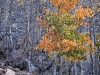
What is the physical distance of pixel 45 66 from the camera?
3881 cm

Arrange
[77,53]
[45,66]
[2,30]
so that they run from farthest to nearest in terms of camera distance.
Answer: [2,30] < [45,66] < [77,53]

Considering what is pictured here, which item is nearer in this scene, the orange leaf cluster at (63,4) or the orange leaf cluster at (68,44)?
the orange leaf cluster at (68,44)

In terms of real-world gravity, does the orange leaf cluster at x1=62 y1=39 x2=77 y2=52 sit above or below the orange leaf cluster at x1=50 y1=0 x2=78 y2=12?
below

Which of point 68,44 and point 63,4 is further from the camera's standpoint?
point 63,4

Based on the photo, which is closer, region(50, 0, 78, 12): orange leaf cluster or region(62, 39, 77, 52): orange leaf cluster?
region(62, 39, 77, 52): orange leaf cluster

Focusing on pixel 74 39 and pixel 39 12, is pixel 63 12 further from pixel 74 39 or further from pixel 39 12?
pixel 39 12

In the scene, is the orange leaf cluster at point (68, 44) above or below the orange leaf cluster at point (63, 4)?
below

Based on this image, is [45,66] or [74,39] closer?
[74,39]

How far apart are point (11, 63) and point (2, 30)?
1478 centimetres

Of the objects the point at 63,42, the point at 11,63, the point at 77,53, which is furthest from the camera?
the point at 11,63

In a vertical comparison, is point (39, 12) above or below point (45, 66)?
above

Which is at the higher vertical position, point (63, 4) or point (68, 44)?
point (63, 4)

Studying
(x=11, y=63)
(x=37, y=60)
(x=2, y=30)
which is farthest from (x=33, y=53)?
(x=2, y=30)

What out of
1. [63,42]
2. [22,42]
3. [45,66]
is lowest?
[45,66]
